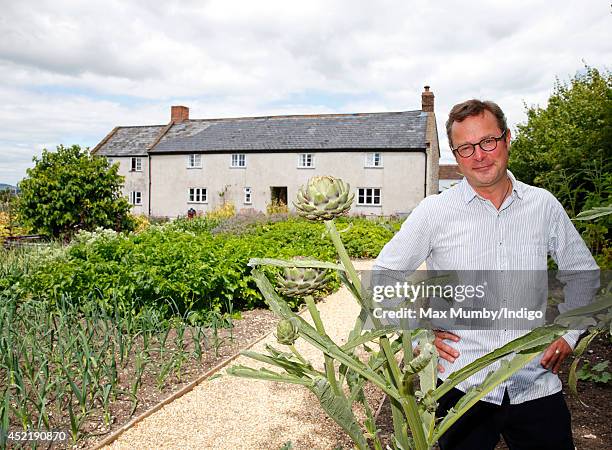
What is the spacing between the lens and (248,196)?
25031 millimetres

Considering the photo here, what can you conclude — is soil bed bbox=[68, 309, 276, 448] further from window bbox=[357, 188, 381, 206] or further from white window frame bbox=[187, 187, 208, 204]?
white window frame bbox=[187, 187, 208, 204]

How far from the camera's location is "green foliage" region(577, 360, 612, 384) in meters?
3.64

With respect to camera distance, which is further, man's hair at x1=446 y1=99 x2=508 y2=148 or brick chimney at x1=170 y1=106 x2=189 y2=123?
brick chimney at x1=170 y1=106 x2=189 y2=123

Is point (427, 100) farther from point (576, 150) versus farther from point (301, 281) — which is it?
point (301, 281)

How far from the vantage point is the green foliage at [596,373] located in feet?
11.9

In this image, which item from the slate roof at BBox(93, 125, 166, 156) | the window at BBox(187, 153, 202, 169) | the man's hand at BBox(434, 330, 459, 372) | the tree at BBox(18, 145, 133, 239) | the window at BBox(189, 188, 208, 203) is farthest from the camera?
the slate roof at BBox(93, 125, 166, 156)

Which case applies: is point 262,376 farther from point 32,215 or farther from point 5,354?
point 32,215

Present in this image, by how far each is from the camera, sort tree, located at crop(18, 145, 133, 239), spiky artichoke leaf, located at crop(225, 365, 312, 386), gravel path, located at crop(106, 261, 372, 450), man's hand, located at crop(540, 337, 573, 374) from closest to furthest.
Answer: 1. spiky artichoke leaf, located at crop(225, 365, 312, 386)
2. man's hand, located at crop(540, 337, 573, 374)
3. gravel path, located at crop(106, 261, 372, 450)
4. tree, located at crop(18, 145, 133, 239)

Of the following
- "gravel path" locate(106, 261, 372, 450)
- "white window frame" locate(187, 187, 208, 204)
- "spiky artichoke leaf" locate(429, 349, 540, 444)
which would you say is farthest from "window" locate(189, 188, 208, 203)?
"spiky artichoke leaf" locate(429, 349, 540, 444)

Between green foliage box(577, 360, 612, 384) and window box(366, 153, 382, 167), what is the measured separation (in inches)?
753

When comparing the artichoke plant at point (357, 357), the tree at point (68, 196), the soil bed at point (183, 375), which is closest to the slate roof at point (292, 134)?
the tree at point (68, 196)

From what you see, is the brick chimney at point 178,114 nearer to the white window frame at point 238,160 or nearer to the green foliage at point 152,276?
the white window frame at point 238,160

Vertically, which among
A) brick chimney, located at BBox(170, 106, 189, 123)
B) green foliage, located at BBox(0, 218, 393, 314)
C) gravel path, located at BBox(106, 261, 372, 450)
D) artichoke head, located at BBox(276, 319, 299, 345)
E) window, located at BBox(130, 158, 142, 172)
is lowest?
gravel path, located at BBox(106, 261, 372, 450)

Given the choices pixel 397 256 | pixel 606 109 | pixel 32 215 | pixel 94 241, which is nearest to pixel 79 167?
pixel 32 215
